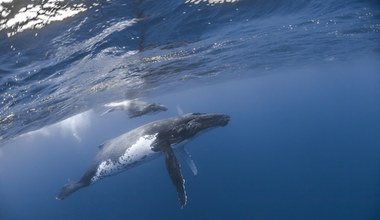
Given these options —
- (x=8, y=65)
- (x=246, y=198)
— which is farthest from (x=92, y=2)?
(x=246, y=198)

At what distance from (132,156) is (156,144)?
1.18 meters

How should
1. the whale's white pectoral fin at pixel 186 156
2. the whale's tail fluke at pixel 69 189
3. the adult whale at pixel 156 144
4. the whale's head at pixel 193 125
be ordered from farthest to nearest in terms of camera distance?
the whale's tail fluke at pixel 69 189, the whale's white pectoral fin at pixel 186 156, the whale's head at pixel 193 125, the adult whale at pixel 156 144

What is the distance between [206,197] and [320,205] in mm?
10660

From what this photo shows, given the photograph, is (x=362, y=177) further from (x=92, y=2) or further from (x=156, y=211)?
(x=92, y=2)

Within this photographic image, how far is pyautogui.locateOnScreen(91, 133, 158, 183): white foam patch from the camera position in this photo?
8234mm

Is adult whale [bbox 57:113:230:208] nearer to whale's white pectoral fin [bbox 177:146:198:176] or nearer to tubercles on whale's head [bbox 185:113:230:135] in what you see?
tubercles on whale's head [bbox 185:113:230:135]

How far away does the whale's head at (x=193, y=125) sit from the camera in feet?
26.0

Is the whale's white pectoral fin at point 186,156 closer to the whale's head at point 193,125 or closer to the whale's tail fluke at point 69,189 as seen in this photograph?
the whale's head at point 193,125

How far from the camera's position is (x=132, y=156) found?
839cm

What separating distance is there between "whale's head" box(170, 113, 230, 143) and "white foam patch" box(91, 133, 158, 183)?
0.89 meters

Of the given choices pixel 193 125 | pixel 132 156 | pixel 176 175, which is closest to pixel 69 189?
pixel 132 156

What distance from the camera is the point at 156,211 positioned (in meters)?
19.2

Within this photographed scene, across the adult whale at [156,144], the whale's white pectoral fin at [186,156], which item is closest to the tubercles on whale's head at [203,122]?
the adult whale at [156,144]

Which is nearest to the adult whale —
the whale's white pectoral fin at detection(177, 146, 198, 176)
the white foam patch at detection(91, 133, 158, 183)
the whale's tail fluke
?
the white foam patch at detection(91, 133, 158, 183)
